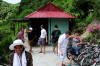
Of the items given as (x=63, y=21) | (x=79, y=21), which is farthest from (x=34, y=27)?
(x=79, y=21)

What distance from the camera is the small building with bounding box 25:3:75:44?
62.0 feet

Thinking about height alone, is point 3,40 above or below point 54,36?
above

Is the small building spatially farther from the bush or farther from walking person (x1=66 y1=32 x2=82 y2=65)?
the bush

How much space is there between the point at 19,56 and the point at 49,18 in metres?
15.5

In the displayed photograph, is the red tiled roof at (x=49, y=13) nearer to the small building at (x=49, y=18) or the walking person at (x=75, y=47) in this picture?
the small building at (x=49, y=18)

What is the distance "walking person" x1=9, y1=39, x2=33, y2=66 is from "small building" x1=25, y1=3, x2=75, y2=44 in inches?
565

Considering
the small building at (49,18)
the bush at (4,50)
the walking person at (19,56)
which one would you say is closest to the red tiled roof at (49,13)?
the small building at (49,18)

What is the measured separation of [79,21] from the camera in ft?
77.7

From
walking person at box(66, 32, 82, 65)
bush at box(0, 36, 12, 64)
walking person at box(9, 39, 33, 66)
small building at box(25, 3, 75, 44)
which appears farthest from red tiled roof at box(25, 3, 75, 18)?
walking person at box(9, 39, 33, 66)

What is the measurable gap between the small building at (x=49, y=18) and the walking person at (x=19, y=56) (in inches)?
565

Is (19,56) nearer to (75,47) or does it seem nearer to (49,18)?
(75,47)

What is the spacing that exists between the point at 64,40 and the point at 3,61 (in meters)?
2.40

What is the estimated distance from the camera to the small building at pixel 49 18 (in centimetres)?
1889

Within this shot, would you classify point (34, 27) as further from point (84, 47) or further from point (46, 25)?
point (84, 47)
